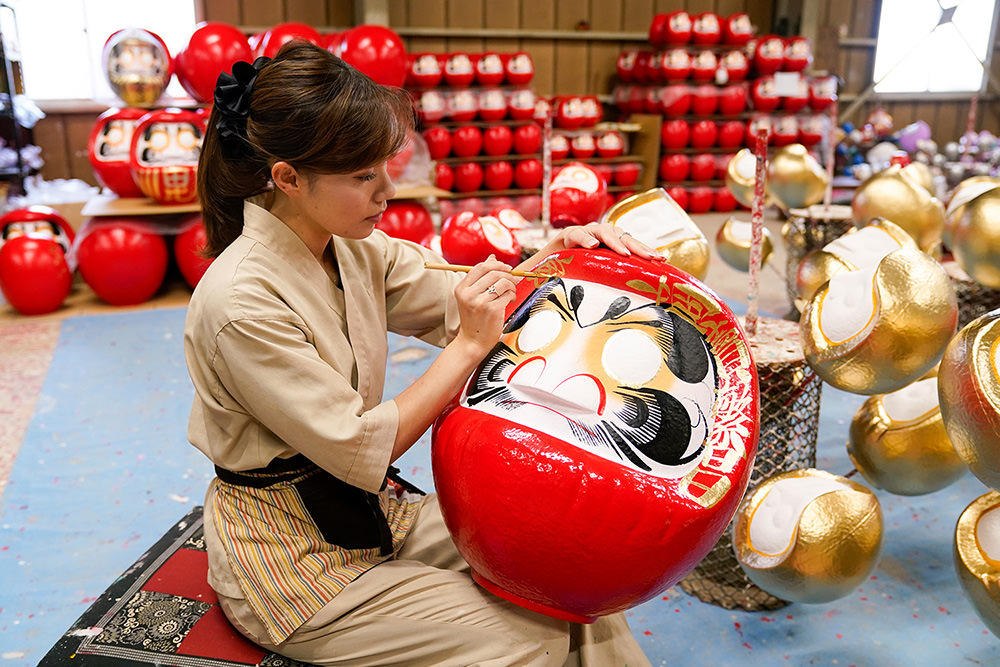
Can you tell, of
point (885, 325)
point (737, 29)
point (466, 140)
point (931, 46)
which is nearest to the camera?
point (885, 325)

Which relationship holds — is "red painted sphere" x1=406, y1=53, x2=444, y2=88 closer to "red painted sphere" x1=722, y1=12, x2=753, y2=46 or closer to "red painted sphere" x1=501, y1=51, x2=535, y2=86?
"red painted sphere" x1=501, y1=51, x2=535, y2=86

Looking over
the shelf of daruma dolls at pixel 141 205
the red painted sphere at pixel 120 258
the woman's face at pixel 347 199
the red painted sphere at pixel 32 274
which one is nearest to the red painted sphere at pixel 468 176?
the shelf of daruma dolls at pixel 141 205

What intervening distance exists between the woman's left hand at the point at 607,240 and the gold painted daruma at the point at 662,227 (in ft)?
1.58

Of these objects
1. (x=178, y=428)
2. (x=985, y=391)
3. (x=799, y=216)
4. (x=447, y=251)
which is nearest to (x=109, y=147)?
(x=178, y=428)

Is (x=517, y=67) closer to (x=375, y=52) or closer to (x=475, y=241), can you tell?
(x=375, y=52)

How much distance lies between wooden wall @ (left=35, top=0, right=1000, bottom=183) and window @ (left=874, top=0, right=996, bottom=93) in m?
0.17

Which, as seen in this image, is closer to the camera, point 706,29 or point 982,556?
point 982,556

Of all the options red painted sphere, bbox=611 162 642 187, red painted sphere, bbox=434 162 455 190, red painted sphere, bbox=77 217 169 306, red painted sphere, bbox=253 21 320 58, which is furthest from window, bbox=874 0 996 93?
red painted sphere, bbox=77 217 169 306

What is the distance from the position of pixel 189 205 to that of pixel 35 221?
763 millimetres

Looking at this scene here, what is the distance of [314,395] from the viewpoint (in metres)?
1.07

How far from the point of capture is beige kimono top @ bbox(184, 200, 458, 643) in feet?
3.51

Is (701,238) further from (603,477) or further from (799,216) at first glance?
(799,216)

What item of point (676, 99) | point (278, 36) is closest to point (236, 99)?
point (278, 36)

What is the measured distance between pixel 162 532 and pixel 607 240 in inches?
56.3
